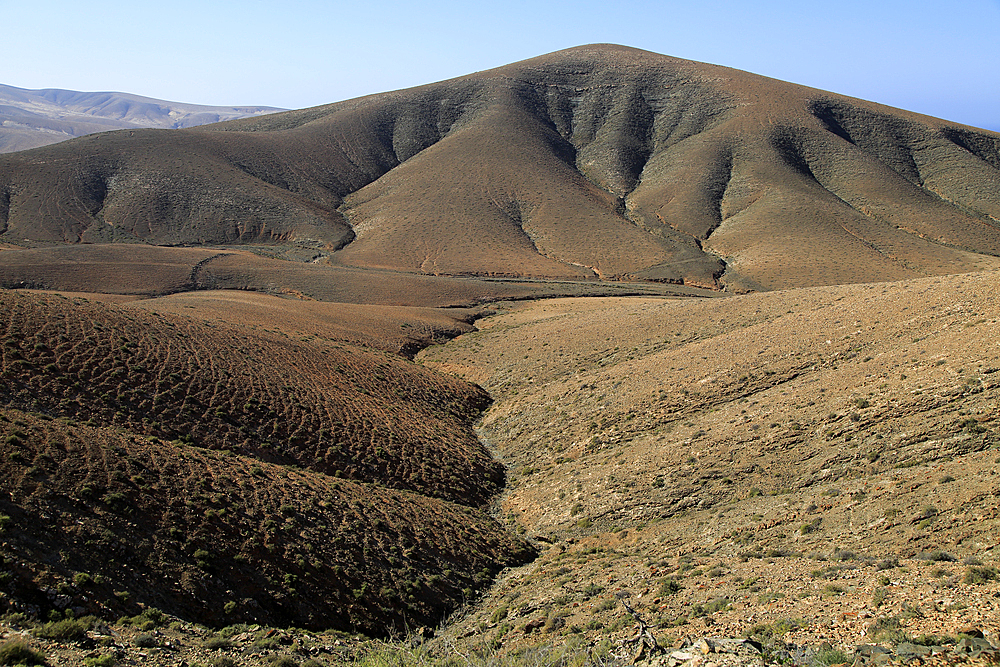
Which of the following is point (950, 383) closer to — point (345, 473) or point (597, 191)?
point (345, 473)

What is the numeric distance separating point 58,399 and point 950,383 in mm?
23019

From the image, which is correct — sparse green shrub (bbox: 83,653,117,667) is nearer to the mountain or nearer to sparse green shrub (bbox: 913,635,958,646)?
sparse green shrub (bbox: 913,635,958,646)

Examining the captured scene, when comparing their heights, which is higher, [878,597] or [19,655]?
[878,597]

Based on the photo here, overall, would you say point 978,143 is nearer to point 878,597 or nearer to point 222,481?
point 878,597

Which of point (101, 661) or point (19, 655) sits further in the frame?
point (101, 661)

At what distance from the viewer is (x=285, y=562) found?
12922mm

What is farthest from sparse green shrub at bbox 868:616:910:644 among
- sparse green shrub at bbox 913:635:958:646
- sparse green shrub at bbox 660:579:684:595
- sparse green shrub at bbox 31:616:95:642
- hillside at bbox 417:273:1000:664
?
sparse green shrub at bbox 31:616:95:642

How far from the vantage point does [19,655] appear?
285 inches

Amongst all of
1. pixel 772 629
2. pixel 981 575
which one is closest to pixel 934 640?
pixel 772 629

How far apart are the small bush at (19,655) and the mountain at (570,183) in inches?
2327

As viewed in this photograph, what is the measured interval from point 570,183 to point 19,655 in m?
87.4

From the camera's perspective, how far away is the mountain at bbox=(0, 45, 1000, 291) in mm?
70125

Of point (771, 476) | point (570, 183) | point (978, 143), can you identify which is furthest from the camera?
point (978, 143)

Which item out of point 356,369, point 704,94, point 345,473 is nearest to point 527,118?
point 704,94
